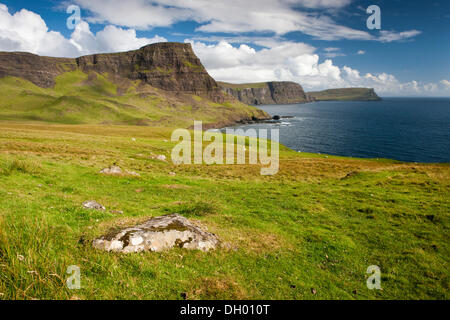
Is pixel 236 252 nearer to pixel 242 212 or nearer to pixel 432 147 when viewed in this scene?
pixel 242 212

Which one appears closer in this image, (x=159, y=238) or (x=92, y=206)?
(x=159, y=238)

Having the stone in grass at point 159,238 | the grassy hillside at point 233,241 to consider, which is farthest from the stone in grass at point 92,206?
the stone in grass at point 159,238

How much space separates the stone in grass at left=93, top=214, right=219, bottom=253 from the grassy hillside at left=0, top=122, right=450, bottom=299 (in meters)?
0.48

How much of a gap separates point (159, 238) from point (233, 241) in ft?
14.0

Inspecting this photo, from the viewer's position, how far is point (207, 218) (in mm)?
16609

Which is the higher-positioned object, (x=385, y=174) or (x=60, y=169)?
(x=60, y=169)

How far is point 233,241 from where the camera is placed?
13.1 m

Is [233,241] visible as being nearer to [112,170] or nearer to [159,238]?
[159,238]

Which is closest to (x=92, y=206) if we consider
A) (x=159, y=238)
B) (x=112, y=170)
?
(x=159, y=238)

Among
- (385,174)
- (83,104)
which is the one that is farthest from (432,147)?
(83,104)

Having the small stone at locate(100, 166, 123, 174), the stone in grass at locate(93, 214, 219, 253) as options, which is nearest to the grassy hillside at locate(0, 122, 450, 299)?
the stone in grass at locate(93, 214, 219, 253)

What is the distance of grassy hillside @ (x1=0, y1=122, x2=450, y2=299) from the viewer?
7.98m

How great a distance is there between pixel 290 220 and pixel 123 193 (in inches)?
606
